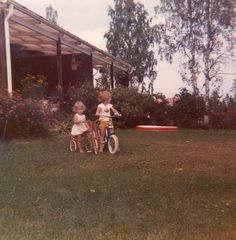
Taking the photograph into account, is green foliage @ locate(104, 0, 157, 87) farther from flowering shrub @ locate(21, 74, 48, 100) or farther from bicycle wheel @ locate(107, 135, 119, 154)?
bicycle wheel @ locate(107, 135, 119, 154)

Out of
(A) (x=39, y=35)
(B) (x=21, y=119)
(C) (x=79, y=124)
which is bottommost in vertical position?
(C) (x=79, y=124)

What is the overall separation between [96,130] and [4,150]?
1784 mm

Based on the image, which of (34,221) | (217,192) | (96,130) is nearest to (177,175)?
(217,192)

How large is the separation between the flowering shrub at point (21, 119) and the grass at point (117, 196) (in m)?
2.04

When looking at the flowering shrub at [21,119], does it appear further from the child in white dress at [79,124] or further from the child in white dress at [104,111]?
the child in white dress at [104,111]

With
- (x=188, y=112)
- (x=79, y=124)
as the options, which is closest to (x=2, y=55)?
(x=79, y=124)

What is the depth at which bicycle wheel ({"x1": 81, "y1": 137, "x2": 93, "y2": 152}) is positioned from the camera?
979cm

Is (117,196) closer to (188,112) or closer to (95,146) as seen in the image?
(95,146)

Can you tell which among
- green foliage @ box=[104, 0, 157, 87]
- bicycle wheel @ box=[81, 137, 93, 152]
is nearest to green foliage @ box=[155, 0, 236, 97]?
green foliage @ box=[104, 0, 157, 87]

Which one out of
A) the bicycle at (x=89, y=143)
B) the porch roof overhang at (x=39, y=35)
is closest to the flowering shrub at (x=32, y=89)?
the porch roof overhang at (x=39, y=35)

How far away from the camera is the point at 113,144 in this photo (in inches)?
370

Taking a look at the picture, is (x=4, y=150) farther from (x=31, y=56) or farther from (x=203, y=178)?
(x=31, y=56)

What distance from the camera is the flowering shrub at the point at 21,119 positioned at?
36.0ft

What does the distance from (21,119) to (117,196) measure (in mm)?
6085
